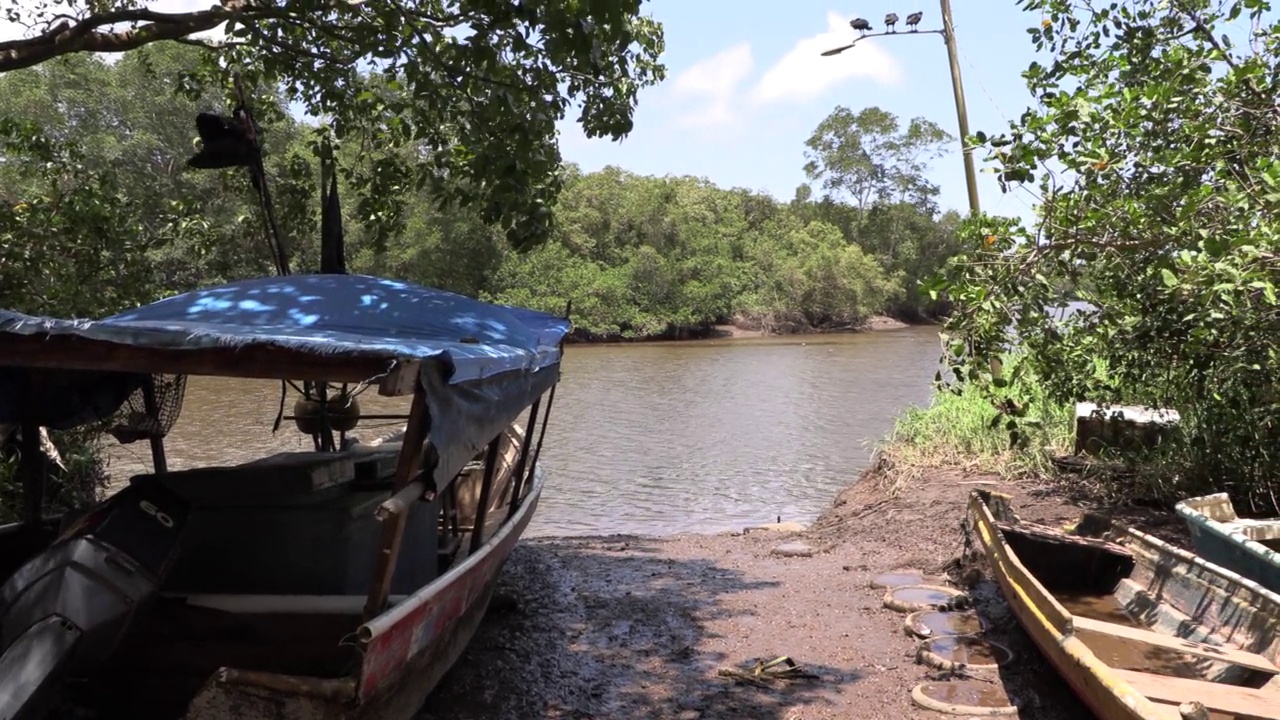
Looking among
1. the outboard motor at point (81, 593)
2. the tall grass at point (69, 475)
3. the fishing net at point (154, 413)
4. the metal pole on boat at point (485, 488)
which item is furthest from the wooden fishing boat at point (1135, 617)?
the tall grass at point (69, 475)

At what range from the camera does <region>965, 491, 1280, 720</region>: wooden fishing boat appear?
13.4ft

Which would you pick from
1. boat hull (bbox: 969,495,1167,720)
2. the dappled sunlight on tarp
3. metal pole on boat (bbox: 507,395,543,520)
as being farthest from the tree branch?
boat hull (bbox: 969,495,1167,720)

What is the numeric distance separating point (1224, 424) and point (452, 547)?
20.7ft

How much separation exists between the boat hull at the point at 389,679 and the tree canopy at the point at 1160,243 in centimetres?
405

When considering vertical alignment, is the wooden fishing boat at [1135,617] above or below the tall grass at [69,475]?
below

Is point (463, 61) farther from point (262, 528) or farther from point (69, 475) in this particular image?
point (69, 475)

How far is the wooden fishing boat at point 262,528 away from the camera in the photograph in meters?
3.43

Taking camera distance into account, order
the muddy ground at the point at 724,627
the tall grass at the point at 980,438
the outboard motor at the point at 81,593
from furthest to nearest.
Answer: the tall grass at the point at 980,438, the muddy ground at the point at 724,627, the outboard motor at the point at 81,593

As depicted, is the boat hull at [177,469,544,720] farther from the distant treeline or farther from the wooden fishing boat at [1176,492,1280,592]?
the distant treeline

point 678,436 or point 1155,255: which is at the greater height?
point 1155,255

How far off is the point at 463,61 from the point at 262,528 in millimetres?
3250

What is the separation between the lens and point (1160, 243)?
6.39 m

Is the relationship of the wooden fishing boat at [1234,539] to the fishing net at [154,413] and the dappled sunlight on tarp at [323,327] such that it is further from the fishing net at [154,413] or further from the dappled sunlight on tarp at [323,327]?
the fishing net at [154,413]

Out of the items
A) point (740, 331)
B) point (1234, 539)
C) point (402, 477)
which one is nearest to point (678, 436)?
point (1234, 539)
